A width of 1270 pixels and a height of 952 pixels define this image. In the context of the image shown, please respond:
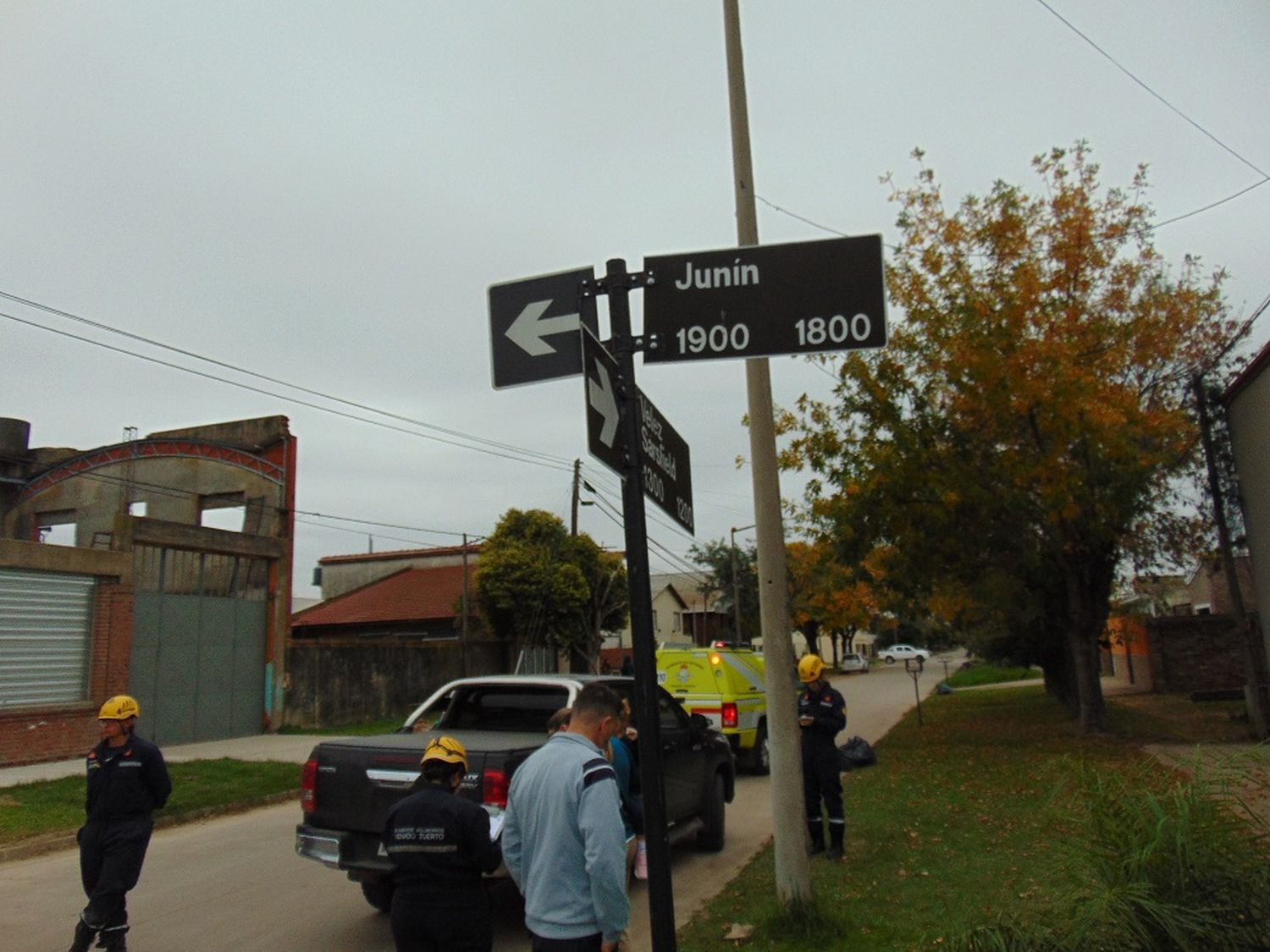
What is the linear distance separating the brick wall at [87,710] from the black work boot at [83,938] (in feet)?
38.2

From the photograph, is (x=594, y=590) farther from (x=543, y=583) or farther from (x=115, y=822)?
(x=115, y=822)

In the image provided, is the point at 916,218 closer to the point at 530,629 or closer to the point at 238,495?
the point at 238,495

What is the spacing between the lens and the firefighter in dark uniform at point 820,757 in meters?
8.54

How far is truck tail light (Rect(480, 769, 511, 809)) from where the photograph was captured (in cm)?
626

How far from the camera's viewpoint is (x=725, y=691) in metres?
14.6

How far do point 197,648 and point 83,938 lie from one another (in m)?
15.4

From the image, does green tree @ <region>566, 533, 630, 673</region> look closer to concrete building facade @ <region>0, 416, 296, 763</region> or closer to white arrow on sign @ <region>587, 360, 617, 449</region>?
concrete building facade @ <region>0, 416, 296, 763</region>

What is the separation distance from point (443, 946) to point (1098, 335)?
13.1 meters

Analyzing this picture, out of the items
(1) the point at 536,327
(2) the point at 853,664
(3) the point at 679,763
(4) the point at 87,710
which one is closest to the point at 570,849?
(1) the point at 536,327

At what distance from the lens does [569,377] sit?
4.02 metres

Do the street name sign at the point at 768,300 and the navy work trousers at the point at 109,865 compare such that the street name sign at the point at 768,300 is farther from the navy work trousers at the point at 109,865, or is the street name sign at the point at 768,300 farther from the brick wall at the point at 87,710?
the brick wall at the point at 87,710

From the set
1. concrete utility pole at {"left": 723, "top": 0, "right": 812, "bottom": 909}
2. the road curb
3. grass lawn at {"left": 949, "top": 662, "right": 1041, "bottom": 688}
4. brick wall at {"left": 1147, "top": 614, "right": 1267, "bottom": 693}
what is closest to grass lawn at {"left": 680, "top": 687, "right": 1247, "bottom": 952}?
concrete utility pole at {"left": 723, "top": 0, "right": 812, "bottom": 909}

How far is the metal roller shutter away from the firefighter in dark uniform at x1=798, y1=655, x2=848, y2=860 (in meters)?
13.5

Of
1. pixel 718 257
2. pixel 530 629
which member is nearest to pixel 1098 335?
pixel 718 257
